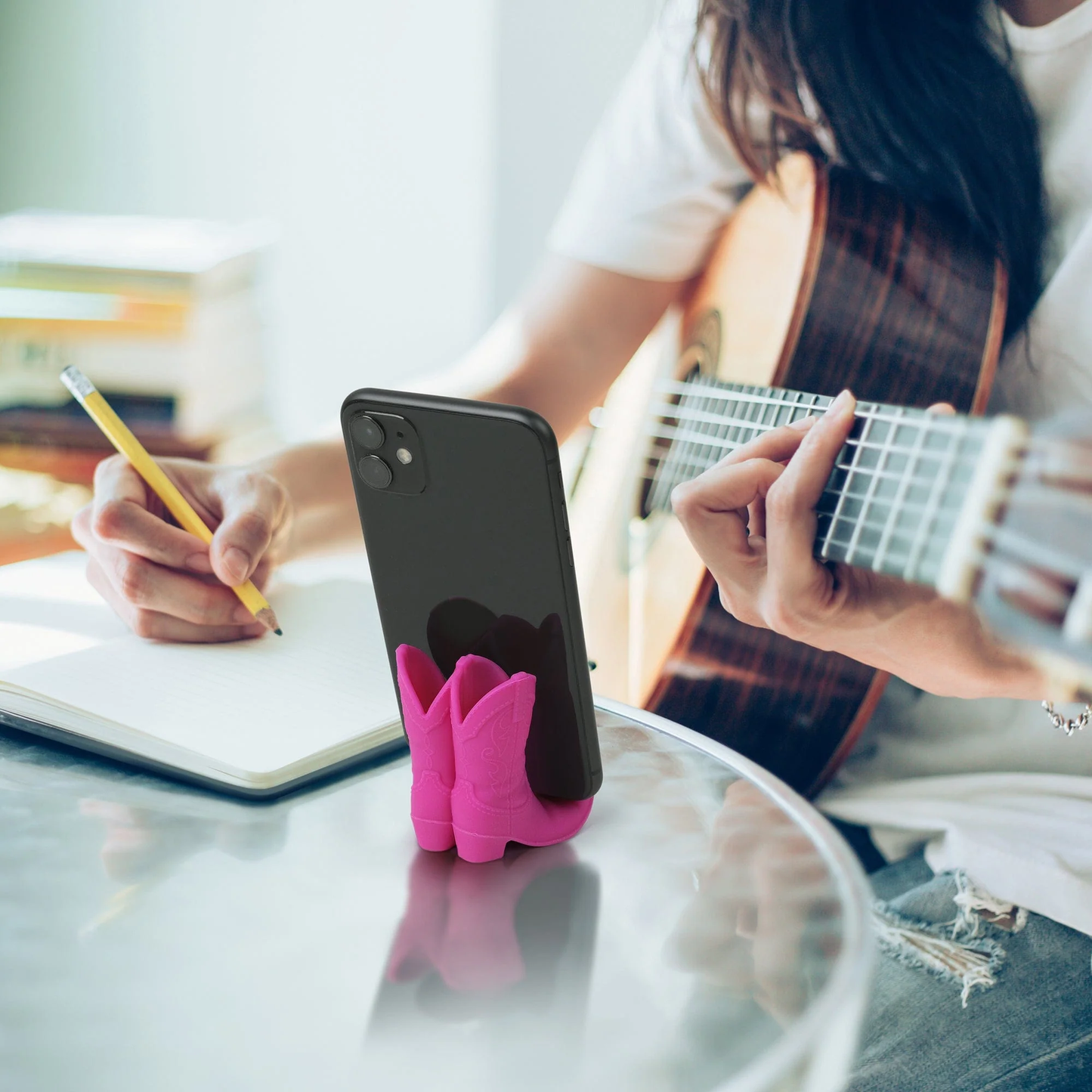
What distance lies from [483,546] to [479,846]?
3.7 inches

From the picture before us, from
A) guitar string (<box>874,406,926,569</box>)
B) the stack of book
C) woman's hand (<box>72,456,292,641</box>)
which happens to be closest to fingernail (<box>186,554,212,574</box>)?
woman's hand (<box>72,456,292,641</box>)

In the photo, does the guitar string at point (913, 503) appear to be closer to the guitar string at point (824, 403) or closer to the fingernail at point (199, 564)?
the guitar string at point (824, 403)

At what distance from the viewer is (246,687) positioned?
1.47ft

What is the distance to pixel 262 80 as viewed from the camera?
51.0 inches

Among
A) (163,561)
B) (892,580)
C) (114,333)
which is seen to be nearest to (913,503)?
(892,580)

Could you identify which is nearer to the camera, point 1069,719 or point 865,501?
point 865,501

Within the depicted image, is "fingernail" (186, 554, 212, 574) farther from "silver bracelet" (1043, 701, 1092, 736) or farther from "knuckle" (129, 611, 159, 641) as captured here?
"silver bracelet" (1043, 701, 1092, 736)

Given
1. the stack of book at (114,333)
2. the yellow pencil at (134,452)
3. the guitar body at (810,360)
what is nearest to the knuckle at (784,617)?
the guitar body at (810,360)

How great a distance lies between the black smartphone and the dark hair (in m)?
0.36

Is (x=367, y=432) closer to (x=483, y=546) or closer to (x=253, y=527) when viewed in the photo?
(x=483, y=546)

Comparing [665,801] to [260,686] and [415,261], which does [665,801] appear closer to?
[260,686]

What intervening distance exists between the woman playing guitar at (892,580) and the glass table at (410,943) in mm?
118

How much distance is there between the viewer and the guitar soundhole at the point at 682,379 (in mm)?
696

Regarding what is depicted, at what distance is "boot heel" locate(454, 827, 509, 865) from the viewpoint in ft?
1.08
